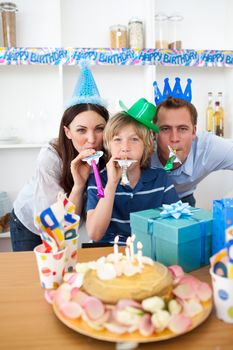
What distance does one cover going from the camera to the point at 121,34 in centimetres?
266

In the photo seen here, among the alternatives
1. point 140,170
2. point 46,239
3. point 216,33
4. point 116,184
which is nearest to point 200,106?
point 216,33

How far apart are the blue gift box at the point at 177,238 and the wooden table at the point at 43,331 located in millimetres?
80

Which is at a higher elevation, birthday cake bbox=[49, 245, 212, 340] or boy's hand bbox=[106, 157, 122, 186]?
boy's hand bbox=[106, 157, 122, 186]

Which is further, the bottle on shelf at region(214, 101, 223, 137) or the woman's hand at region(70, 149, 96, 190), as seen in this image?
the bottle on shelf at region(214, 101, 223, 137)

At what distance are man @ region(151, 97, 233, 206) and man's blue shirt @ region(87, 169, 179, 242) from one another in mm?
248

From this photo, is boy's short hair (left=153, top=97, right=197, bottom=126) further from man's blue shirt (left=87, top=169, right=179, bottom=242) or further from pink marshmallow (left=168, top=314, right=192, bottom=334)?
pink marshmallow (left=168, top=314, right=192, bottom=334)

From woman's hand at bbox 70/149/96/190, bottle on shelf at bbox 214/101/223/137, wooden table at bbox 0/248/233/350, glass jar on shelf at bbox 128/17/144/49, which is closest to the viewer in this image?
wooden table at bbox 0/248/233/350

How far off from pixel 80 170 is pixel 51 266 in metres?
0.76

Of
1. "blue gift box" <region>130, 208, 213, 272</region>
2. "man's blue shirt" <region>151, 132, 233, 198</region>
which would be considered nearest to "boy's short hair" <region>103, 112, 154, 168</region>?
"man's blue shirt" <region>151, 132, 233, 198</region>

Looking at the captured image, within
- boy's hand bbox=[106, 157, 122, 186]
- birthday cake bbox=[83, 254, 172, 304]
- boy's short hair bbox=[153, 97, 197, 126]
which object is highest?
boy's short hair bbox=[153, 97, 197, 126]

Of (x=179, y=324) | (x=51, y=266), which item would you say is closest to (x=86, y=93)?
(x=51, y=266)

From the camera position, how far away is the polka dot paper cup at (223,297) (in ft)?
2.37

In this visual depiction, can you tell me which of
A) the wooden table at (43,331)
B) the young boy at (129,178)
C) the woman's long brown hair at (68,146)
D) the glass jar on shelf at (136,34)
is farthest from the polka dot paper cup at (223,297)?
the glass jar on shelf at (136,34)

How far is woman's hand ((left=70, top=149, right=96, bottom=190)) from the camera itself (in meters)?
1.54
